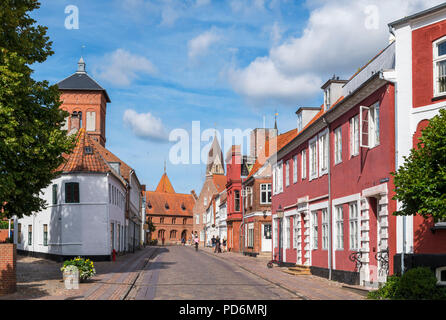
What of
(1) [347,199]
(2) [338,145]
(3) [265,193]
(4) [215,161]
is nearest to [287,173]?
(2) [338,145]

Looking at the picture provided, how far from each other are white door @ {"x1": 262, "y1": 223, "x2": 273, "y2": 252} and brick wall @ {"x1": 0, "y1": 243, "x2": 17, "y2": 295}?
107 ft

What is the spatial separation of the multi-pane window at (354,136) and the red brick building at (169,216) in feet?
339

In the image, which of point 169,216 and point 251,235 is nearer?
point 251,235

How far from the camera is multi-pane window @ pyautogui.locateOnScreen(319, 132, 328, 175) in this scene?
24562 mm

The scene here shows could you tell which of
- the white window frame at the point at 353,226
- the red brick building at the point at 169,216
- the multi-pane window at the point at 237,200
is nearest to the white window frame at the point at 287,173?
the white window frame at the point at 353,226

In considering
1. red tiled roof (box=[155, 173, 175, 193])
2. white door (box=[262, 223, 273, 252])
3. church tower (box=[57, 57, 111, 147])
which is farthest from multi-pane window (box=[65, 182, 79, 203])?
red tiled roof (box=[155, 173, 175, 193])

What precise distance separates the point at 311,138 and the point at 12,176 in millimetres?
13714

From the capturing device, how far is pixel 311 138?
26.9 metres

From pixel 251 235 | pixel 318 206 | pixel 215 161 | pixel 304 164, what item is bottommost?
pixel 251 235

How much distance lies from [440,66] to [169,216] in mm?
113324

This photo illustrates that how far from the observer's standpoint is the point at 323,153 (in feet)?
82.2

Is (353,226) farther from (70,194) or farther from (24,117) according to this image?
(70,194)

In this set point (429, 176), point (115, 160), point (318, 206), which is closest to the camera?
point (429, 176)
